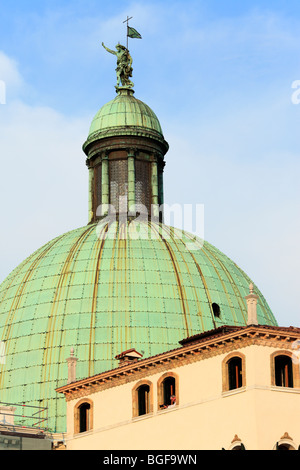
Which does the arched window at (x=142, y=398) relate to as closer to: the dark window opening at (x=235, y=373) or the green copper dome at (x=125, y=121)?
the dark window opening at (x=235, y=373)

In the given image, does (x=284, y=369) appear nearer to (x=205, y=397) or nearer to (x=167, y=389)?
(x=205, y=397)

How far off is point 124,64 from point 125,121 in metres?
7.21

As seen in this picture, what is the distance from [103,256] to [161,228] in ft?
28.5

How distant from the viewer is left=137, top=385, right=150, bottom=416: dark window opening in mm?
86000

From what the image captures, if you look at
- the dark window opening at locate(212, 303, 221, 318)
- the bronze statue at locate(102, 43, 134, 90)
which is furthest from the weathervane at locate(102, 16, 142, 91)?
the dark window opening at locate(212, 303, 221, 318)

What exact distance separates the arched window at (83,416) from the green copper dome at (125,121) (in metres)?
33.8

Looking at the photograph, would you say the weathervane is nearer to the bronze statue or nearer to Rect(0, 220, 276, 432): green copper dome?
the bronze statue

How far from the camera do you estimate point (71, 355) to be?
3706 inches

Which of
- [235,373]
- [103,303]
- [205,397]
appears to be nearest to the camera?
[235,373]

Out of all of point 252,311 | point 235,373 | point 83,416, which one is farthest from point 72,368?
point 252,311

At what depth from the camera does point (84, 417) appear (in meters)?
90.6

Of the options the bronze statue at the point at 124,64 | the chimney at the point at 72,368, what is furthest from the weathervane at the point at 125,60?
the chimney at the point at 72,368

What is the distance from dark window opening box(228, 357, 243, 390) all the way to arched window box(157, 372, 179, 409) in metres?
4.78
